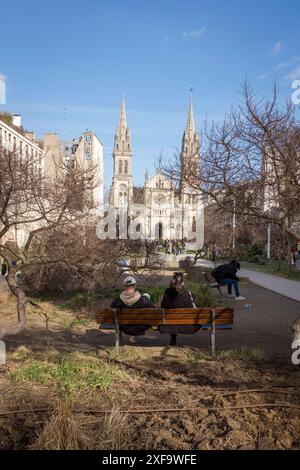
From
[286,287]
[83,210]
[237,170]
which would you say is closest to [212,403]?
[237,170]

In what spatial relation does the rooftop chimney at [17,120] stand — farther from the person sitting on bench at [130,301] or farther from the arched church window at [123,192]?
the person sitting on bench at [130,301]

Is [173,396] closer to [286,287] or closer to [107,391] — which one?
[107,391]

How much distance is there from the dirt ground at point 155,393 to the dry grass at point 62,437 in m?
0.02

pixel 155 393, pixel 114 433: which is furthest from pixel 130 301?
pixel 114 433

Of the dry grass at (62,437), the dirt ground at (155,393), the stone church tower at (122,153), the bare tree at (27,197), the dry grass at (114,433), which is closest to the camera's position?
the dry grass at (62,437)

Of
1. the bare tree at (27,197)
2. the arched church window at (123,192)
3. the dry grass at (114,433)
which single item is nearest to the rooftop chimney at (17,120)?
the arched church window at (123,192)

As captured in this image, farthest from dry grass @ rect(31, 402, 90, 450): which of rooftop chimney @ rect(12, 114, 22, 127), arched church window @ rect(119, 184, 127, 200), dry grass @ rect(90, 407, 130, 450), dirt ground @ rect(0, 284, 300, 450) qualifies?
rooftop chimney @ rect(12, 114, 22, 127)

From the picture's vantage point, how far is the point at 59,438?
12.5 feet

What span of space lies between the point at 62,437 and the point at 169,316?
3.83m

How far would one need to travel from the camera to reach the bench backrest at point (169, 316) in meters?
7.52

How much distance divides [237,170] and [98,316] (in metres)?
3.22

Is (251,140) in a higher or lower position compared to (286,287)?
higher

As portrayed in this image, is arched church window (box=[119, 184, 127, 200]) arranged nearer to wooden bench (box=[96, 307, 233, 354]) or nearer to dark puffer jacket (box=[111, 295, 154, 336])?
dark puffer jacket (box=[111, 295, 154, 336])

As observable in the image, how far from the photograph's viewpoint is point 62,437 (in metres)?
3.87
